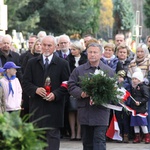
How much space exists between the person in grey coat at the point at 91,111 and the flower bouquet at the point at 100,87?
0.13 meters

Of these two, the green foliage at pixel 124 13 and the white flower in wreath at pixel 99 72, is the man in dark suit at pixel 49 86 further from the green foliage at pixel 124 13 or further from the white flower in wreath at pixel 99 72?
the green foliage at pixel 124 13

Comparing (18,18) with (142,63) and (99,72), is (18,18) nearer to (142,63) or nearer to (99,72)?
(142,63)

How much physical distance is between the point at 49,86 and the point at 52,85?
0.07 metres

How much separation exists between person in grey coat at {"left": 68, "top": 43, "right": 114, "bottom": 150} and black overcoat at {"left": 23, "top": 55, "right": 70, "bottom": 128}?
0.18 metres

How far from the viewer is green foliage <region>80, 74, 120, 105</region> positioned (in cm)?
945

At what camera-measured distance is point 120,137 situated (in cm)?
1341

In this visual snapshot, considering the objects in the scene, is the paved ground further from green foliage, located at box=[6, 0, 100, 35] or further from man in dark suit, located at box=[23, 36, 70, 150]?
green foliage, located at box=[6, 0, 100, 35]

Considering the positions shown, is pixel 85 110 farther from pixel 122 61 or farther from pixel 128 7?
pixel 128 7

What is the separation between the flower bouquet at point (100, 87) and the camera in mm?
9445

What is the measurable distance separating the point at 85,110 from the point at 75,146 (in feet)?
10.9

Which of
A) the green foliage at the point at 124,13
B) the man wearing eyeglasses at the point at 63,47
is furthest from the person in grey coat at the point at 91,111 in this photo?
the green foliage at the point at 124,13

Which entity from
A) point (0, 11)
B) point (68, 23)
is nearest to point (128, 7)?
point (68, 23)

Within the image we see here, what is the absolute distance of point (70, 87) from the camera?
9828mm

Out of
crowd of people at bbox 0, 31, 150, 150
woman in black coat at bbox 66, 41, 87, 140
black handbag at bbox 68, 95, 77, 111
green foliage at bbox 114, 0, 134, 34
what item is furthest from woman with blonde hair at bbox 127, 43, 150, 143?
green foliage at bbox 114, 0, 134, 34
